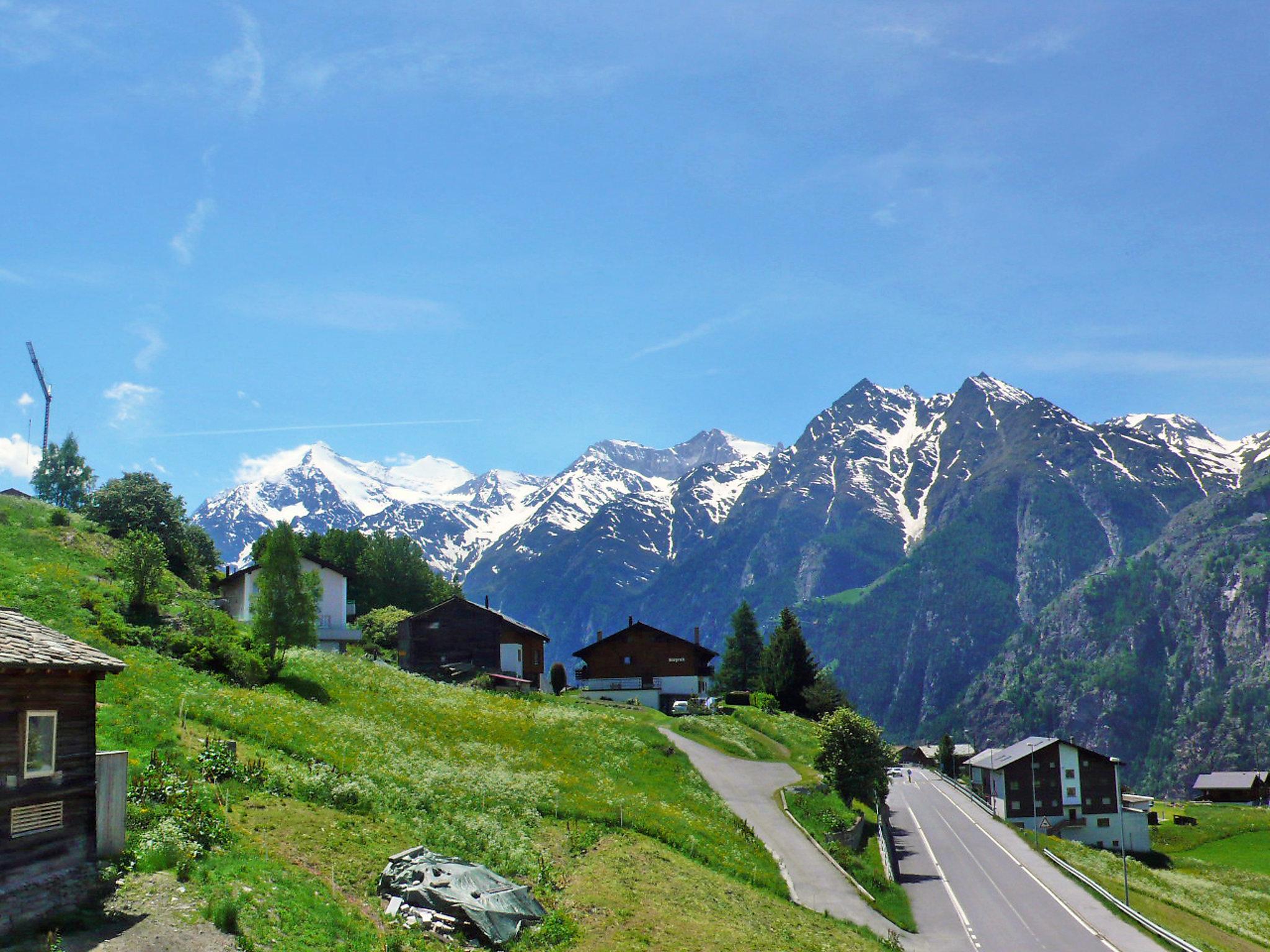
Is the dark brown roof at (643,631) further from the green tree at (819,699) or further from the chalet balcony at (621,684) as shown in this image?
the green tree at (819,699)

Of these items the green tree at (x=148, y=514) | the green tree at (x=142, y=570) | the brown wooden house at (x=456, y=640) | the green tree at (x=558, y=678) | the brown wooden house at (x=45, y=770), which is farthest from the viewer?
the green tree at (x=558, y=678)

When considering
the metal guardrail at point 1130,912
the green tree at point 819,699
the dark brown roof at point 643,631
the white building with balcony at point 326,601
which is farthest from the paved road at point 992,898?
the white building with balcony at point 326,601

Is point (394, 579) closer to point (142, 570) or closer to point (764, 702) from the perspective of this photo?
point (764, 702)

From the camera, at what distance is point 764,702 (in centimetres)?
10200

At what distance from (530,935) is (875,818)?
4606 centimetres

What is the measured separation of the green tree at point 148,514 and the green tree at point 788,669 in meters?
60.1

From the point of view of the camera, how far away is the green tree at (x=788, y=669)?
110875 millimetres

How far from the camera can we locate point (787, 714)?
98.4 m

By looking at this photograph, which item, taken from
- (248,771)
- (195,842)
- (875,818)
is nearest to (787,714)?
(875,818)

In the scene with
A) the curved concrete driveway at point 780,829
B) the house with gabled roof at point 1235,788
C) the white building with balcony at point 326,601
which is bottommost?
the house with gabled roof at point 1235,788

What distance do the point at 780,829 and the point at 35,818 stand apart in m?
37.6

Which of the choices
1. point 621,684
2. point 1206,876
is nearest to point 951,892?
point 1206,876

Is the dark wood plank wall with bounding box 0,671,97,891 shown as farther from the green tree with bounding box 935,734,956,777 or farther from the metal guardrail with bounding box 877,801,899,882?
the green tree with bounding box 935,734,956,777

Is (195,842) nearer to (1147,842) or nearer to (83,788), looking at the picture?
(83,788)
